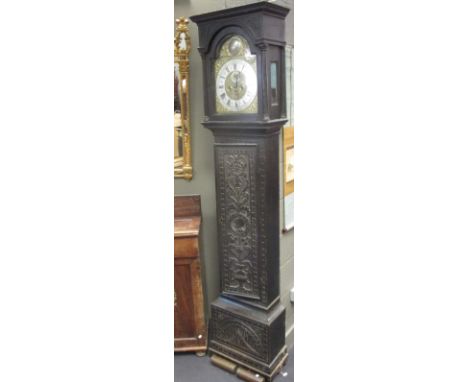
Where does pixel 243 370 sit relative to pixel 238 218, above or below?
below

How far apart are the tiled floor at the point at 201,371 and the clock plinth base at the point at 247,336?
0.03 meters

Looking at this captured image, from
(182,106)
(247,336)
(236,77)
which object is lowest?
(247,336)

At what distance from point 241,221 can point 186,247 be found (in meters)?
0.23

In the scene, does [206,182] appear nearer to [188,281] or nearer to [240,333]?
[188,281]

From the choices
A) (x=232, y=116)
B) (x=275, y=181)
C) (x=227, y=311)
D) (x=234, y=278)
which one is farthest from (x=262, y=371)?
(x=232, y=116)

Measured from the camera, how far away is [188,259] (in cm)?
154

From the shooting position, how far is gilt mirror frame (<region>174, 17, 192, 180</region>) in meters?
1.19

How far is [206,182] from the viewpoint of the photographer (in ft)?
4.65

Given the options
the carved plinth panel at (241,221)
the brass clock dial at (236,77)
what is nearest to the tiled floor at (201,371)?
the carved plinth panel at (241,221)

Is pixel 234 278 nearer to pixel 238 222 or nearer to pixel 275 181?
pixel 238 222

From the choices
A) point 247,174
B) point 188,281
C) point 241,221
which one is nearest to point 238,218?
point 241,221

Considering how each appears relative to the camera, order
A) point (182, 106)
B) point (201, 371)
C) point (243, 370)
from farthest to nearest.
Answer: point (243, 370) < point (201, 371) < point (182, 106)

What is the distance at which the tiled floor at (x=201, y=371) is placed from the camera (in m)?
1.29

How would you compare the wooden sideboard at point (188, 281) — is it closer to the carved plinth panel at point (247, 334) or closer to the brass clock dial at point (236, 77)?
the carved plinth panel at point (247, 334)
